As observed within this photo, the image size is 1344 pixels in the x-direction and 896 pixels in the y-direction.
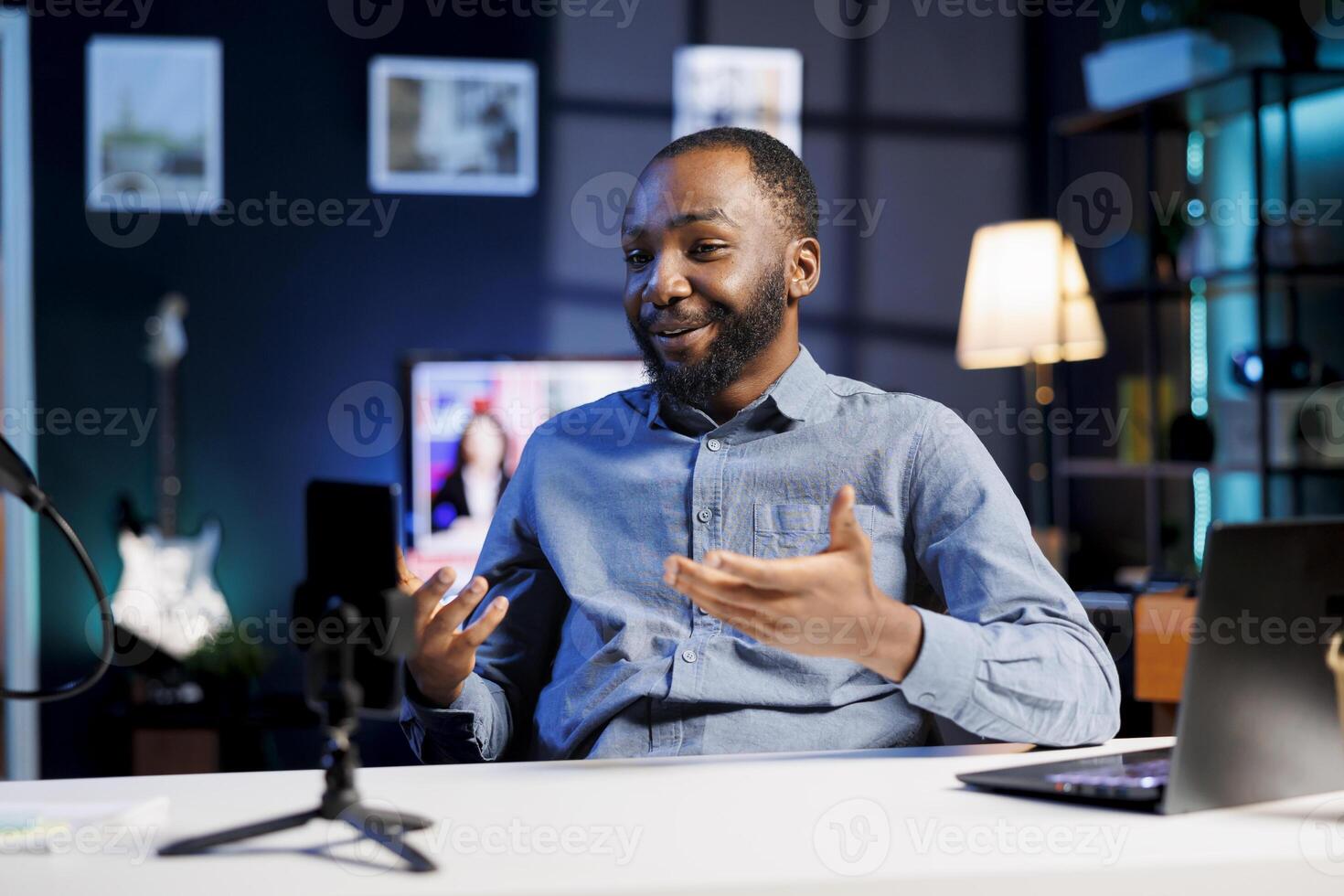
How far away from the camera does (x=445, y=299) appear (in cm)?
414

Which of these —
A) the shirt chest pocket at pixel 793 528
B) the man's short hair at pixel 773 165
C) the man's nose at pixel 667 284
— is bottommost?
the shirt chest pocket at pixel 793 528

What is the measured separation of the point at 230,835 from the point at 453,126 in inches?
137

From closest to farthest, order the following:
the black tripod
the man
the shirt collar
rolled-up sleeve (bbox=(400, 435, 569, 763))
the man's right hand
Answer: the black tripod → the man's right hand → the man → rolled-up sleeve (bbox=(400, 435, 569, 763)) → the shirt collar

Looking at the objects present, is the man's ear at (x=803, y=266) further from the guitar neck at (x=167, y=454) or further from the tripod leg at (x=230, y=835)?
the guitar neck at (x=167, y=454)

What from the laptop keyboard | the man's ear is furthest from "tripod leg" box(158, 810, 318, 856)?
the man's ear

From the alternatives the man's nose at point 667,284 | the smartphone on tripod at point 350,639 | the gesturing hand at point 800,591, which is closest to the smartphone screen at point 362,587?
the smartphone on tripod at point 350,639

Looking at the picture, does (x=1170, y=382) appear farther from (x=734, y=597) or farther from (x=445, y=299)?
(x=734, y=597)

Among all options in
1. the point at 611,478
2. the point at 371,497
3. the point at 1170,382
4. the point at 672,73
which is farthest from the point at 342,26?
the point at 371,497

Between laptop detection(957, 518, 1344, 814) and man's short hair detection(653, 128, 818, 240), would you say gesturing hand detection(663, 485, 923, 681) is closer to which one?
laptop detection(957, 518, 1344, 814)

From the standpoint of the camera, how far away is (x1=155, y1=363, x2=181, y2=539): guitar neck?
3.89 metres

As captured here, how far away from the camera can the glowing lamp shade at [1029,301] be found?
3717 mm

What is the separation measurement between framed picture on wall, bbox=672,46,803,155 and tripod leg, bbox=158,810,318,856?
3.55 metres

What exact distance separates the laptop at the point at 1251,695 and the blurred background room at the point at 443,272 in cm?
237

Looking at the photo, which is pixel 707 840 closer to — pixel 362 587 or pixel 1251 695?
pixel 362 587
